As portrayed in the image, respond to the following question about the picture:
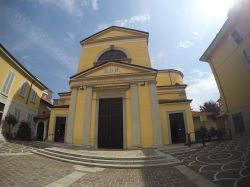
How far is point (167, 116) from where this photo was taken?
46.4 ft

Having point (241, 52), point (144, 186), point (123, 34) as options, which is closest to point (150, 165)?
point (144, 186)

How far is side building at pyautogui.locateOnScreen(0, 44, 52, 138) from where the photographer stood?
14.7 metres

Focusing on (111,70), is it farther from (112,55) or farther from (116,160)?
(116,160)

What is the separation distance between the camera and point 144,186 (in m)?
4.55

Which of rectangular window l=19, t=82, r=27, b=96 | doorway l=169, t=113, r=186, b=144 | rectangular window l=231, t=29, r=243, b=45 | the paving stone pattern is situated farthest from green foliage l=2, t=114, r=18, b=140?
rectangular window l=231, t=29, r=243, b=45

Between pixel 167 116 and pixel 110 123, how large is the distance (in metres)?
5.41

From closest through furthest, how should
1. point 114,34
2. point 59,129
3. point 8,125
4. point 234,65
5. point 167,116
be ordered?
1. point 234,65
2. point 167,116
3. point 8,125
4. point 59,129
5. point 114,34

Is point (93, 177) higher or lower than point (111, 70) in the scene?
lower

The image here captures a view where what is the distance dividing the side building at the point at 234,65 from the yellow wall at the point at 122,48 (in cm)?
682

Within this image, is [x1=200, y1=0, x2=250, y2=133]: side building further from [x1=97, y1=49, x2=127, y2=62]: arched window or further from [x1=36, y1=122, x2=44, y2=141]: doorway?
[x1=36, y1=122, x2=44, y2=141]: doorway

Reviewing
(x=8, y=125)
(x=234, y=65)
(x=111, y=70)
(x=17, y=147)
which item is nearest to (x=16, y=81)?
(x=8, y=125)

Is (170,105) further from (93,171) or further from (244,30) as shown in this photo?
(93,171)

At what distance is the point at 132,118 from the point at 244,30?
10.7m

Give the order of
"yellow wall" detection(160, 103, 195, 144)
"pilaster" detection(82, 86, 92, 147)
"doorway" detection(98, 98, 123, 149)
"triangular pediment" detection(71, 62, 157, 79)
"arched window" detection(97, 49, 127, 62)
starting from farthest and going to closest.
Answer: "arched window" detection(97, 49, 127, 62) → "triangular pediment" detection(71, 62, 157, 79) → "yellow wall" detection(160, 103, 195, 144) → "doorway" detection(98, 98, 123, 149) → "pilaster" detection(82, 86, 92, 147)
